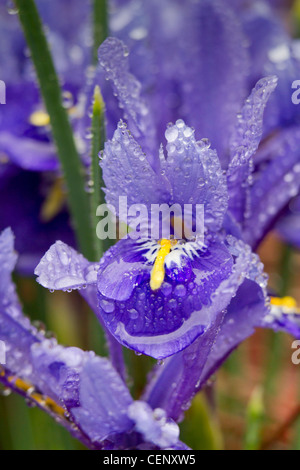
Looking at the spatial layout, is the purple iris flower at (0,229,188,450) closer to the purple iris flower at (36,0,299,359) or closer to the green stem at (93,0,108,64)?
the purple iris flower at (36,0,299,359)

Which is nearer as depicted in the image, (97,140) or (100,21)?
(97,140)

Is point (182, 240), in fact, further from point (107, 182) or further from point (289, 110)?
point (289, 110)

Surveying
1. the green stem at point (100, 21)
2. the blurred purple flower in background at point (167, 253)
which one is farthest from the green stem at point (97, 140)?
the green stem at point (100, 21)

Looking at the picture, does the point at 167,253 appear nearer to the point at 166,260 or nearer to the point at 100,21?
the point at 166,260

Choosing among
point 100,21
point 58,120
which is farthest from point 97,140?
point 100,21

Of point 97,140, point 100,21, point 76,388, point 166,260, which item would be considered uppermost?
point 100,21

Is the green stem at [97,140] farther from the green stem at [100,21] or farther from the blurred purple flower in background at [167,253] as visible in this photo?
the green stem at [100,21]

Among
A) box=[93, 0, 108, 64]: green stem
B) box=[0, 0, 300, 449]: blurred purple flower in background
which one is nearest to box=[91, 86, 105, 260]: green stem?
box=[0, 0, 300, 449]: blurred purple flower in background

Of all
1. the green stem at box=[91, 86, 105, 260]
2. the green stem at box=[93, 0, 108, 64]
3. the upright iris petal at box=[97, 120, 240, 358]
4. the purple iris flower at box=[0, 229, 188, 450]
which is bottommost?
the purple iris flower at box=[0, 229, 188, 450]
